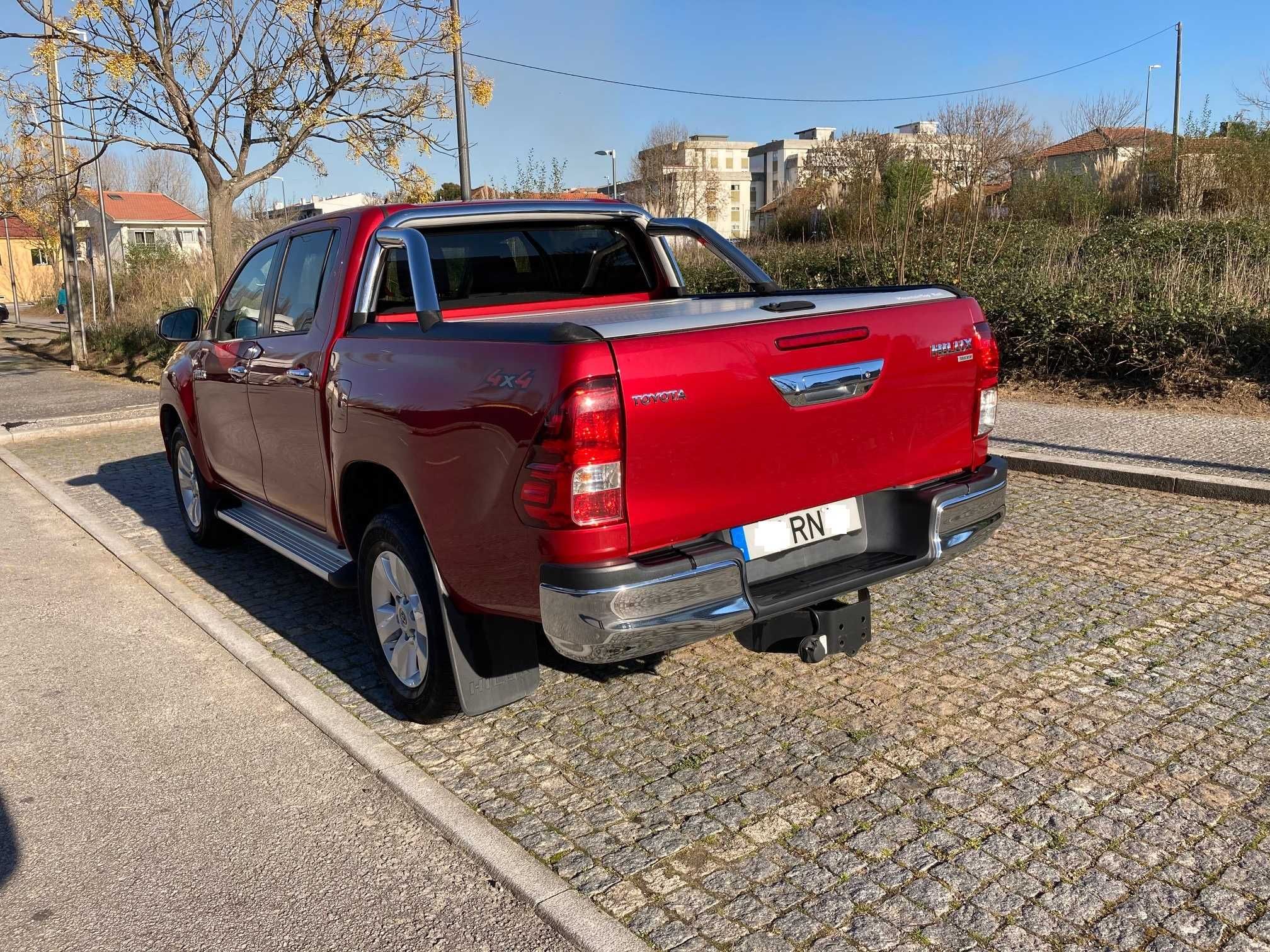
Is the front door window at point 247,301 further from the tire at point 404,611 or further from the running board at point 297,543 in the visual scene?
the tire at point 404,611

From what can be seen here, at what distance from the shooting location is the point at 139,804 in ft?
12.2

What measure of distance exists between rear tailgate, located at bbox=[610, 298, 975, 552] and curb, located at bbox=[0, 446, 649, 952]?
3.29ft

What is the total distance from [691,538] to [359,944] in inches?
58.7

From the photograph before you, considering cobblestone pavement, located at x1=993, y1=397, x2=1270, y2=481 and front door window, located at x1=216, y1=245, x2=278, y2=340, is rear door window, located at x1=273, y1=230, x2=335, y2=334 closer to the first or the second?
front door window, located at x1=216, y1=245, x2=278, y2=340

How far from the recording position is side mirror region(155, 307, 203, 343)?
655 centimetres

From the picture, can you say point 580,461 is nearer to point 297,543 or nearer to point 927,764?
point 927,764

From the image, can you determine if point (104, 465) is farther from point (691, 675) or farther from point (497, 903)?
point (497, 903)

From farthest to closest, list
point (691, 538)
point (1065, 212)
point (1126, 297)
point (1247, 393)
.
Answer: point (1065, 212) → point (1126, 297) → point (1247, 393) → point (691, 538)

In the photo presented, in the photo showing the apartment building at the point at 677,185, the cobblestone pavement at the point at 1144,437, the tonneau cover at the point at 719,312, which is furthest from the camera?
the apartment building at the point at 677,185

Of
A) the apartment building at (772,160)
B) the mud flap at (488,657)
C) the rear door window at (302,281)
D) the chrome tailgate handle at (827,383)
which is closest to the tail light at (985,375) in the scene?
the chrome tailgate handle at (827,383)

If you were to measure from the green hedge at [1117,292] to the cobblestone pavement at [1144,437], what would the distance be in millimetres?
800

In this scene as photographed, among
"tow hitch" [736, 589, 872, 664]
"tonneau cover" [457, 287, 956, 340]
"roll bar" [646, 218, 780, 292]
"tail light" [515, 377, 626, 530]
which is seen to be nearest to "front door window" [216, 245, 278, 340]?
"tonneau cover" [457, 287, 956, 340]

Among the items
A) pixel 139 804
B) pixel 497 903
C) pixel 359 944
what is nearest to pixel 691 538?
pixel 497 903

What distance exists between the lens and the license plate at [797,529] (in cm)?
355
